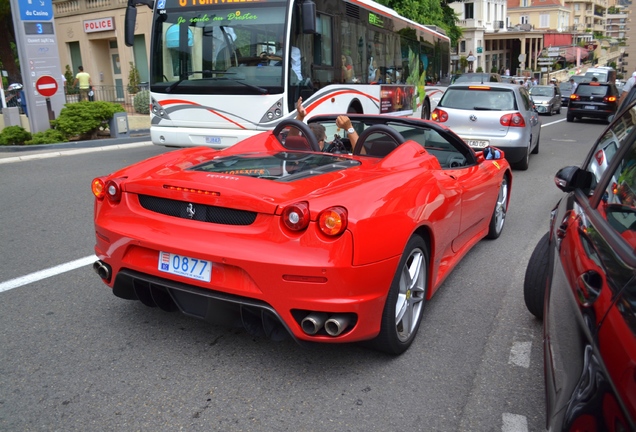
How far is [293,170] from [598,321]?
232cm

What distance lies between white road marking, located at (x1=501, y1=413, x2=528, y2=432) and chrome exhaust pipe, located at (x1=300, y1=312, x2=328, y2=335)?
1.02 m

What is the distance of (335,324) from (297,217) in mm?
584

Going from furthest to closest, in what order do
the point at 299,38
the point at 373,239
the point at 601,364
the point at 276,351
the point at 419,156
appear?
the point at 299,38, the point at 419,156, the point at 276,351, the point at 373,239, the point at 601,364

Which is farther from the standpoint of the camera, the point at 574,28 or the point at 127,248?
the point at 574,28

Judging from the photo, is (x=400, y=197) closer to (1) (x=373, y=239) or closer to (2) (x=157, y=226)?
(1) (x=373, y=239)

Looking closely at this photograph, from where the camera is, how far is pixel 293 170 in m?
3.79

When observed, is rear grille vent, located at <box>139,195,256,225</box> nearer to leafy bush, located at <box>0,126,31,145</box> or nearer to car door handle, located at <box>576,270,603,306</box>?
car door handle, located at <box>576,270,603,306</box>

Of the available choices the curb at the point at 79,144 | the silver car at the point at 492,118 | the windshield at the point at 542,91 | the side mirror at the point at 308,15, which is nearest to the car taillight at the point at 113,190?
the side mirror at the point at 308,15

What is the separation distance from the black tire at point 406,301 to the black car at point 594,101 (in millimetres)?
22318

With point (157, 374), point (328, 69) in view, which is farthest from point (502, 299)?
point (328, 69)

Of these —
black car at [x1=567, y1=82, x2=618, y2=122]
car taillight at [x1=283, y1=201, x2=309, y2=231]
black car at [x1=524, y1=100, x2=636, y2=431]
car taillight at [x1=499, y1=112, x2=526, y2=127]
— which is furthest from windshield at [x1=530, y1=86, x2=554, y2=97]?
car taillight at [x1=283, y1=201, x2=309, y2=231]

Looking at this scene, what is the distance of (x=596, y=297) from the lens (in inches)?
74.4

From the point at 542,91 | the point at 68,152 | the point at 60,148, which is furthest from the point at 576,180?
the point at 542,91

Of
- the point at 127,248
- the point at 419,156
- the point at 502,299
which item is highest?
the point at 419,156
